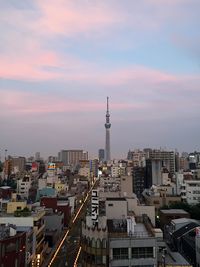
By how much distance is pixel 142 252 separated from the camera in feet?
61.1

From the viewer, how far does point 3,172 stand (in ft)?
307

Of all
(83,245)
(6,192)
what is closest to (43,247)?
(83,245)

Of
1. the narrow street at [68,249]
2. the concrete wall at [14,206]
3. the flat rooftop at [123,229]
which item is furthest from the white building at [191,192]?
the flat rooftop at [123,229]

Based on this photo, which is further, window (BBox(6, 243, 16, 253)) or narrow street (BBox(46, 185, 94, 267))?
narrow street (BBox(46, 185, 94, 267))

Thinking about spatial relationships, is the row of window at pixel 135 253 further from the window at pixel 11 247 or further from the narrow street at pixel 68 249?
the narrow street at pixel 68 249

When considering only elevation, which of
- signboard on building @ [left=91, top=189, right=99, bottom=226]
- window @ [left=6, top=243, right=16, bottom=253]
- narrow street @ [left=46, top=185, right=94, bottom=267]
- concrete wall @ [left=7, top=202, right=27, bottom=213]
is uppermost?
signboard on building @ [left=91, top=189, right=99, bottom=226]

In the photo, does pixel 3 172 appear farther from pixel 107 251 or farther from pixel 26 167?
pixel 107 251

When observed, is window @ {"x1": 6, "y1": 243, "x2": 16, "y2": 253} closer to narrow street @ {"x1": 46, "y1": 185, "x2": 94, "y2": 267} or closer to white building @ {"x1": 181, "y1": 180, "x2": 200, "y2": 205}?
narrow street @ {"x1": 46, "y1": 185, "x2": 94, "y2": 267}

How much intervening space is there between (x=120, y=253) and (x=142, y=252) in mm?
1306

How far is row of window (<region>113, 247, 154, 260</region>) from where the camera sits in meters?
18.4

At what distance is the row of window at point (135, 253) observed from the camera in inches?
723

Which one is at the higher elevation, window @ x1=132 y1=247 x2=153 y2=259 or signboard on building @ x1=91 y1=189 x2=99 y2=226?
signboard on building @ x1=91 y1=189 x2=99 y2=226

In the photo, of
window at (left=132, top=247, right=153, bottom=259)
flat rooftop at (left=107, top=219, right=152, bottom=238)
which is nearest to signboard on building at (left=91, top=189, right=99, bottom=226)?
flat rooftop at (left=107, top=219, right=152, bottom=238)

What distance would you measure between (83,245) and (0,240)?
5636mm
